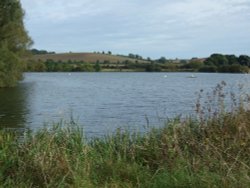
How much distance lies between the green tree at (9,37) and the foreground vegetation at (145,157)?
Answer: 162 feet

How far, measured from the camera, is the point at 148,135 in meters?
9.89

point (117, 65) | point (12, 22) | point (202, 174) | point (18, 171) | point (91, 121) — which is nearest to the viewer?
point (202, 174)

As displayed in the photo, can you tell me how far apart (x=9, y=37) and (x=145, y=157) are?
53.9 metres

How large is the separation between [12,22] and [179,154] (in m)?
53.2

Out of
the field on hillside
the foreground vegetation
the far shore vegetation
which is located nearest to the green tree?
the foreground vegetation

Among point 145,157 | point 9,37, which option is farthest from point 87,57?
point 145,157

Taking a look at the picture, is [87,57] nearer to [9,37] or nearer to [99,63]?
[99,63]

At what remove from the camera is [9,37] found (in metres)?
59.8

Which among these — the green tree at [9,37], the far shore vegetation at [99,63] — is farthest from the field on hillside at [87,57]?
the green tree at [9,37]

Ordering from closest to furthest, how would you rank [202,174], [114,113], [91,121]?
[202,174] < [91,121] < [114,113]

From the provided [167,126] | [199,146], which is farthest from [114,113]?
[199,146]

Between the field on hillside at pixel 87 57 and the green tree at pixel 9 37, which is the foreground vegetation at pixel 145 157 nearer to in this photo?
the green tree at pixel 9 37

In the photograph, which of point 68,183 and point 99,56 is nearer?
point 68,183

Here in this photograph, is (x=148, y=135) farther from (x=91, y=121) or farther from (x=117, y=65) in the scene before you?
(x=117, y=65)
